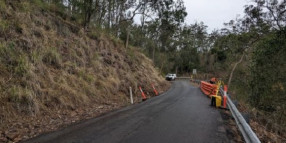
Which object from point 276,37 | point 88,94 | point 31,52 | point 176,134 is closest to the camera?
point 176,134

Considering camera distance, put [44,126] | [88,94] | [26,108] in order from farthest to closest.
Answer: [88,94]
[26,108]
[44,126]

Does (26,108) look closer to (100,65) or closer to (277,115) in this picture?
(100,65)

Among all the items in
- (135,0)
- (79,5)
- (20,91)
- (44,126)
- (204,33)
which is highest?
(204,33)

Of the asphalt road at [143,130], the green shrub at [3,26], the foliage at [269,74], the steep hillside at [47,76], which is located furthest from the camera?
the foliage at [269,74]

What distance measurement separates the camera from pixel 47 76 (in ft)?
24.7

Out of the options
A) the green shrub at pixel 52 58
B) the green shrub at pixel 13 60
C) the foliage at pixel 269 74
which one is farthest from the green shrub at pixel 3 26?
the foliage at pixel 269 74

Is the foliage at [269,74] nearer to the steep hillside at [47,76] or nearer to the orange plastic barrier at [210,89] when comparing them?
the orange plastic barrier at [210,89]

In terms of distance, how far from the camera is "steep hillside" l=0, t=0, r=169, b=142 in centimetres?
562

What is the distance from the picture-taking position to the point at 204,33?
61156 millimetres

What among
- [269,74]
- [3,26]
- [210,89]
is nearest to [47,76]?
[3,26]

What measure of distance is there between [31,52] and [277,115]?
13.7m

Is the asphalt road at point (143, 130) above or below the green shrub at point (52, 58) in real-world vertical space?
below

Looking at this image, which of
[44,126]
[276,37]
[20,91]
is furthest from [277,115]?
[20,91]

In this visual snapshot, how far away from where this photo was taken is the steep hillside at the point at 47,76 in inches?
221
